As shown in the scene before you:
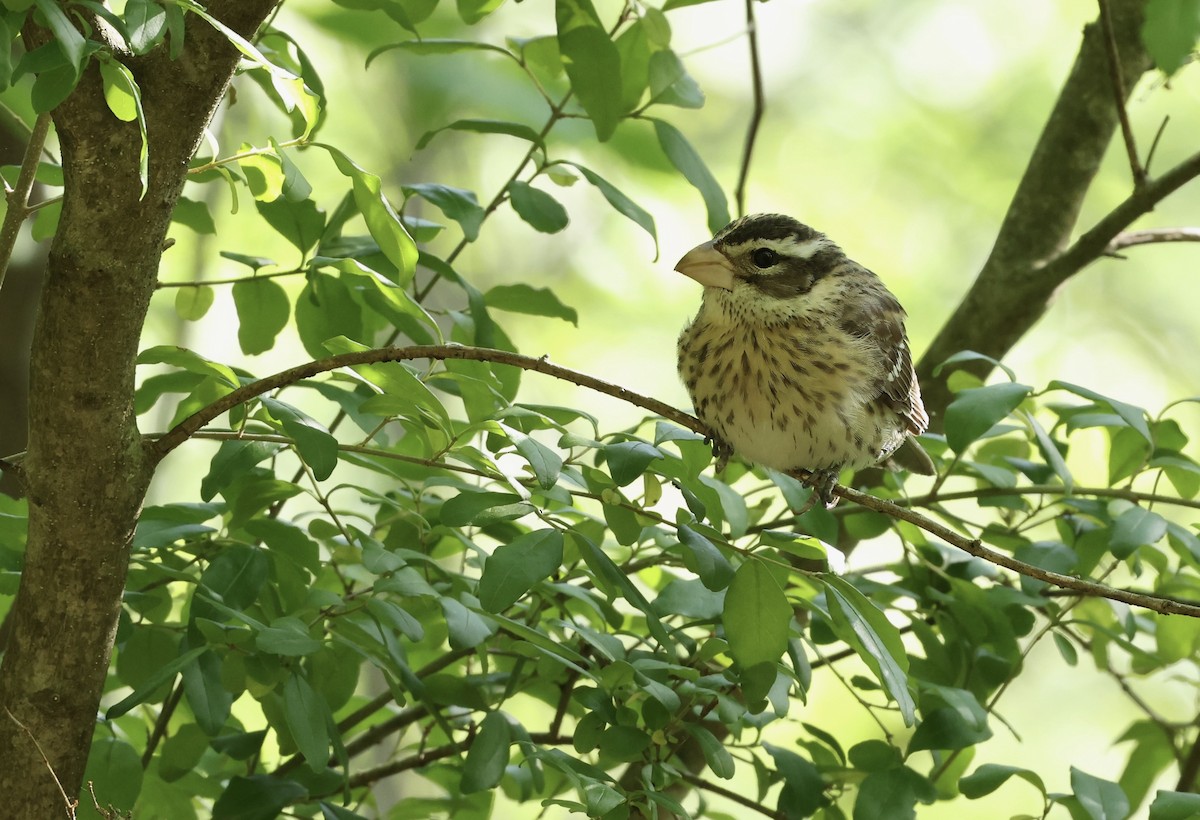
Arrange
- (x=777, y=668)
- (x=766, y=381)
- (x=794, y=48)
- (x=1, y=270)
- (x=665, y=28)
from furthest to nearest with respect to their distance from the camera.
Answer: (x=794, y=48) → (x=766, y=381) → (x=665, y=28) → (x=777, y=668) → (x=1, y=270)

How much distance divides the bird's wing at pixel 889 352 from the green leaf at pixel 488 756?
4.76 feet

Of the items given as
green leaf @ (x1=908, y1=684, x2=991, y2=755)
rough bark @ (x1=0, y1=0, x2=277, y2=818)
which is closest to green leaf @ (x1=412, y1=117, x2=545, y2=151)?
rough bark @ (x1=0, y1=0, x2=277, y2=818)

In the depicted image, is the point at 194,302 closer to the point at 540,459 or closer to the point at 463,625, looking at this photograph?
the point at 463,625

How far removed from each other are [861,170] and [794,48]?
3.76 ft

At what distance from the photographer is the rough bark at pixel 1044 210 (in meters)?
3.65

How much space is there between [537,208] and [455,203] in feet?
0.63

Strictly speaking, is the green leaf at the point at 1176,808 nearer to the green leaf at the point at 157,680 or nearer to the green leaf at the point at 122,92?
the green leaf at the point at 157,680

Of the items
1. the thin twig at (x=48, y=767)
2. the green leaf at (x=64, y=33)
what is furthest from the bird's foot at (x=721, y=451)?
the green leaf at (x=64, y=33)

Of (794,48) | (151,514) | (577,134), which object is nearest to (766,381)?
(151,514)

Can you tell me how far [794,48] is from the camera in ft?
30.7

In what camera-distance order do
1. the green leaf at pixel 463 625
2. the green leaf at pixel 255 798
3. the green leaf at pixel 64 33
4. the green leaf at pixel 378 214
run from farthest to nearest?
the green leaf at pixel 255 798 → the green leaf at pixel 463 625 → the green leaf at pixel 378 214 → the green leaf at pixel 64 33

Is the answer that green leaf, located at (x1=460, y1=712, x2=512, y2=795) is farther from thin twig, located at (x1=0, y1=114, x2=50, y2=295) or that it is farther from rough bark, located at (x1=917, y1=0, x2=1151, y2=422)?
rough bark, located at (x1=917, y1=0, x2=1151, y2=422)

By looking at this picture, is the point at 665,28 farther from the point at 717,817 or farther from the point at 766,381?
the point at 717,817

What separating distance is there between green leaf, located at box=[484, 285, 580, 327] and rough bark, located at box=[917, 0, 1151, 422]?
1.44 metres
